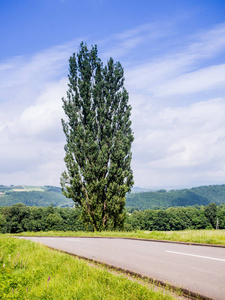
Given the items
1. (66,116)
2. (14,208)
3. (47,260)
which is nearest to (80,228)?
(14,208)

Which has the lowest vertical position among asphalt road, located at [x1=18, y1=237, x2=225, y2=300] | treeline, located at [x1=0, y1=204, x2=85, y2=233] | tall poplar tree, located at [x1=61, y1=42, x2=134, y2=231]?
treeline, located at [x1=0, y1=204, x2=85, y2=233]

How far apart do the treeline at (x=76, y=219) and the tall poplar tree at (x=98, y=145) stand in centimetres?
5053

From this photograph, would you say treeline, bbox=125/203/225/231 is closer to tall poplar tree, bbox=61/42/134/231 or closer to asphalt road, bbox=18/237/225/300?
tall poplar tree, bbox=61/42/134/231

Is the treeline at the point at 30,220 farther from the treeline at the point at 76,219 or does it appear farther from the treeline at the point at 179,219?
the treeline at the point at 179,219

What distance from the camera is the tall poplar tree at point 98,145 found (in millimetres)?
21000

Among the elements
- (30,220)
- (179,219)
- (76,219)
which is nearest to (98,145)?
(30,220)

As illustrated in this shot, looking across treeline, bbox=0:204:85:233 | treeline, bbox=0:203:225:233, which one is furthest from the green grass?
treeline, bbox=0:203:225:233

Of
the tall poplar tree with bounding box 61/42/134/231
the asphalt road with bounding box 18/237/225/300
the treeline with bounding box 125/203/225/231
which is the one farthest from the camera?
the treeline with bounding box 125/203/225/231

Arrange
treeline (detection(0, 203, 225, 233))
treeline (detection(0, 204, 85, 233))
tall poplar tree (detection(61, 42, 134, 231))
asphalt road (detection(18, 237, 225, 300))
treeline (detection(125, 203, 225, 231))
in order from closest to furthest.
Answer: asphalt road (detection(18, 237, 225, 300)), tall poplar tree (detection(61, 42, 134, 231)), treeline (detection(0, 204, 85, 233)), treeline (detection(0, 203, 225, 233)), treeline (detection(125, 203, 225, 231))

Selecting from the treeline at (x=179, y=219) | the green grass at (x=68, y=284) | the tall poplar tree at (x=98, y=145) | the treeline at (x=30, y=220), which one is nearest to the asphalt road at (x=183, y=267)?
the green grass at (x=68, y=284)

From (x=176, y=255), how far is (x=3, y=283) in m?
4.68

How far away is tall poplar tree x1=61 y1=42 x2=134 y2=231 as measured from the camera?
21000 millimetres

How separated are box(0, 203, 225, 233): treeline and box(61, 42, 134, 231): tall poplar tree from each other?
50532 mm

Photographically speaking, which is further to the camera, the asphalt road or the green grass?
the asphalt road
